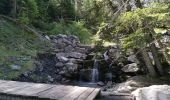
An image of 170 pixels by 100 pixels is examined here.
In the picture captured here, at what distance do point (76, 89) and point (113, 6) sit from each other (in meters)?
8.98

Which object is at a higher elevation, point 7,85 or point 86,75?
point 7,85

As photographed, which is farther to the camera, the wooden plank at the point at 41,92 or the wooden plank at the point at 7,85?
the wooden plank at the point at 7,85

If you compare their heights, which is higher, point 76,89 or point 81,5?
point 81,5

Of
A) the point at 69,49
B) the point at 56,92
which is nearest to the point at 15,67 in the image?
the point at 69,49

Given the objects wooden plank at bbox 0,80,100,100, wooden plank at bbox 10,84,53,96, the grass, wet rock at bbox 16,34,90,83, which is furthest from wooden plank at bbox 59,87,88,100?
wet rock at bbox 16,34,90,83

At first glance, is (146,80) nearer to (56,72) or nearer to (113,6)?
(113,6)

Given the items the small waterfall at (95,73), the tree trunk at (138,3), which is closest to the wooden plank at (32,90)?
the tree trunk at (138,3)

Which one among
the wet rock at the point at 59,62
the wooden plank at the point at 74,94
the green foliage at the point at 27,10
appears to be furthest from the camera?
the green foliage at the point at 27,10

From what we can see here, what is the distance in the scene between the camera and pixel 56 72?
16.6 m

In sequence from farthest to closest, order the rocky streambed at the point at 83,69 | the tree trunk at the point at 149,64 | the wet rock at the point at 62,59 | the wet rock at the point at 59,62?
the wet rock at the point at 62,59 < the wet rock at the point at 59,62 < the rocky streambed at the point at 83,69 < the tree trunk at the point at 149,64

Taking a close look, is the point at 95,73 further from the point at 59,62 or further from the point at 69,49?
the point at 69,49

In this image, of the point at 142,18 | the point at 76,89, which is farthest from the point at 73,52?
the point at 76,89

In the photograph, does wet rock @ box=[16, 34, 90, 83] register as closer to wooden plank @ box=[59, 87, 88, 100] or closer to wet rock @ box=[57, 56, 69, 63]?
wet rock @ box=[57, 56, 69, 63]

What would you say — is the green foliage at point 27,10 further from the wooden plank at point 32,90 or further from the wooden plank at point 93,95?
the wooden plank at point 93,95
